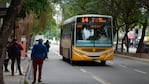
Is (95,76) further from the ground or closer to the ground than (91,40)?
closer to the ground

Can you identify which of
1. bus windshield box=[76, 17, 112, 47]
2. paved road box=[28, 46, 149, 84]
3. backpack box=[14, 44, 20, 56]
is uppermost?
bus windshield box=[76, 17, 112, 47]

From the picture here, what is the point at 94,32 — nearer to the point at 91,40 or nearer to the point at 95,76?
the point at 91,40

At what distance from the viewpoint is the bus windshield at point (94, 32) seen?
32.0 meters

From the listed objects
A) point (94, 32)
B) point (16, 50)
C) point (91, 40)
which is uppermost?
point (94, 32)

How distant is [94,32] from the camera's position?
32125 mm

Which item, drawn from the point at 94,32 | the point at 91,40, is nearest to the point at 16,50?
the point at 91,40

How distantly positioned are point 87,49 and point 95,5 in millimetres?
22389

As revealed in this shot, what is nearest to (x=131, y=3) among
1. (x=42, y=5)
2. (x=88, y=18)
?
(x=88, y=18)

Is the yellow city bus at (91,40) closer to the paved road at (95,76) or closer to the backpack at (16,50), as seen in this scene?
the paved road at (95,76)

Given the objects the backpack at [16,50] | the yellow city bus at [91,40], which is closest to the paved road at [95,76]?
the backpack at [16,50]

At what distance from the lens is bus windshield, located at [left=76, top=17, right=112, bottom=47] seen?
3195 cm

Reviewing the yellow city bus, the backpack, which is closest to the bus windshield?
the yellow city bus

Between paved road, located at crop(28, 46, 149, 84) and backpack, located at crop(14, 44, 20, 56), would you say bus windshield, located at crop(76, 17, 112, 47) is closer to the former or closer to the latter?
paved road, located at crop(28, 46, 149, 84)

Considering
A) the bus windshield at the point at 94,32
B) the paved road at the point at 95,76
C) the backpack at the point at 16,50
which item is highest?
the bus windshield at the point at 94,32
